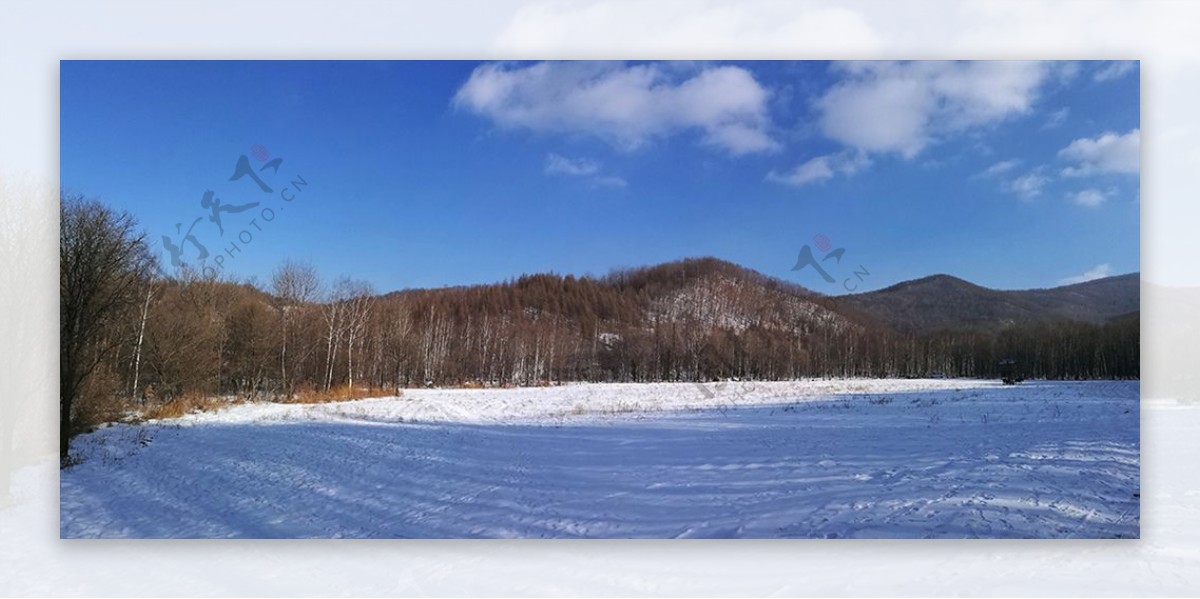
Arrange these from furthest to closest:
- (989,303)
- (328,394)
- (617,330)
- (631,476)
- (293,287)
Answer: (617,330) < (328,394) < (631,476) < (293,287) < (989,303)

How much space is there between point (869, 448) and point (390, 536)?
435cm

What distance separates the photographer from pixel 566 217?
5539 mm

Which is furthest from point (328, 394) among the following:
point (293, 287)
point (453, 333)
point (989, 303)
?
point (989, 303)

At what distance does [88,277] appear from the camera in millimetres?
5215

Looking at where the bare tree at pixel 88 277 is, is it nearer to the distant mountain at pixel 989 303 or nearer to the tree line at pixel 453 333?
the tree line at pixel 453 333

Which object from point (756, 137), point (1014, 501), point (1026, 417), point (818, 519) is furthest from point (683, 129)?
point (1026, 417)

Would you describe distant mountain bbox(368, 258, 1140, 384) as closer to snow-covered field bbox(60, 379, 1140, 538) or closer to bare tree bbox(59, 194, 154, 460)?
snow-covered field bbox(60, 379, 1140, 538)

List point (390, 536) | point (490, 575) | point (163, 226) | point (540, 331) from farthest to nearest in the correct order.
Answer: point (540, 331) → point (163, 226) → point (390, 536) → point (490, 575)

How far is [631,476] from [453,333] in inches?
82.9

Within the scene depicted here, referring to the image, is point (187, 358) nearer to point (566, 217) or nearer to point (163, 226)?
point (163, 226)

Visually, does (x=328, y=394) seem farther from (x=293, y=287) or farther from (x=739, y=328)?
(x=739, y=328)

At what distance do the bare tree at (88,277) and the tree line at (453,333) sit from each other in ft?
0.03

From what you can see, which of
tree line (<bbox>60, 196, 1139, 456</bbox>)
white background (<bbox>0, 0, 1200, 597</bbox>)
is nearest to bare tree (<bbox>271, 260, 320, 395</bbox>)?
tree line (<bbox>60, 196, 1139, 456</bbox>)

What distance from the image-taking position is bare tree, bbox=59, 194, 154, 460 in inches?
198
